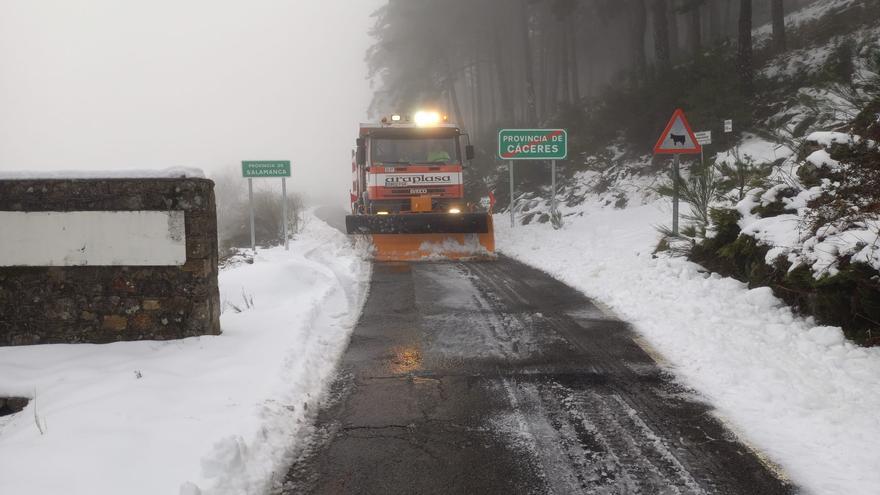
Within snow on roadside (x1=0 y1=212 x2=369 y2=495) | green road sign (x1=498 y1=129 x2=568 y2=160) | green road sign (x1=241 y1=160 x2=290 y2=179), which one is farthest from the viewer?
green road sign (x1=498 y1=129 x2=568 y2=160)

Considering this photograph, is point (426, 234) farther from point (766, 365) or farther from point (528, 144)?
point (766, 365)

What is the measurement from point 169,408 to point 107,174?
2276 mm

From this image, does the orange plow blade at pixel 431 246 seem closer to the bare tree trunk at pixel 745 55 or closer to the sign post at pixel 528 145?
the sign post at pixel 528 145

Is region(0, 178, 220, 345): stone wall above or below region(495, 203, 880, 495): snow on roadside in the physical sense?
above

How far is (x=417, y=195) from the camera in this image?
1288 cm

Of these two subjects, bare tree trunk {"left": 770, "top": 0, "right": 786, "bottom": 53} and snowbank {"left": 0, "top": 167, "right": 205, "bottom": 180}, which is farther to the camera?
bare tree trunk {"left": 770, "top": 0, "right": 786, "bottom": 53}

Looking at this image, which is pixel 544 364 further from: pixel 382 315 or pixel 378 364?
pixel 382 315

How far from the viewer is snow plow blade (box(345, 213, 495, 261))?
12156mm

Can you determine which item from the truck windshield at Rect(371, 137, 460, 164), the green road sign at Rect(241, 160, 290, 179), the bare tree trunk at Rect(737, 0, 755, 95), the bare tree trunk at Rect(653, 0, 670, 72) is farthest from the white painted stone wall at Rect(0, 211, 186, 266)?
the bare tree trunk at Rect(653, 0, 670, 72)

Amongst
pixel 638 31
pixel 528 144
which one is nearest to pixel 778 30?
pixel 638 31

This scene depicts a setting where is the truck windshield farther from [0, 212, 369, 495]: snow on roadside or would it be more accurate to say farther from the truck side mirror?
[0, 212, 369, 495]: snow on roadside

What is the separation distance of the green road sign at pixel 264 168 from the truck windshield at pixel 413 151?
6.75 feet

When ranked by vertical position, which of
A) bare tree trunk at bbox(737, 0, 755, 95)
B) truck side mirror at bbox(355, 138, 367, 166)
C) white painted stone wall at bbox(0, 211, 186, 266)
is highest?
bare tree trunk at bbox(737, 0, 755, 95)

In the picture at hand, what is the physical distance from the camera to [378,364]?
5.18m
